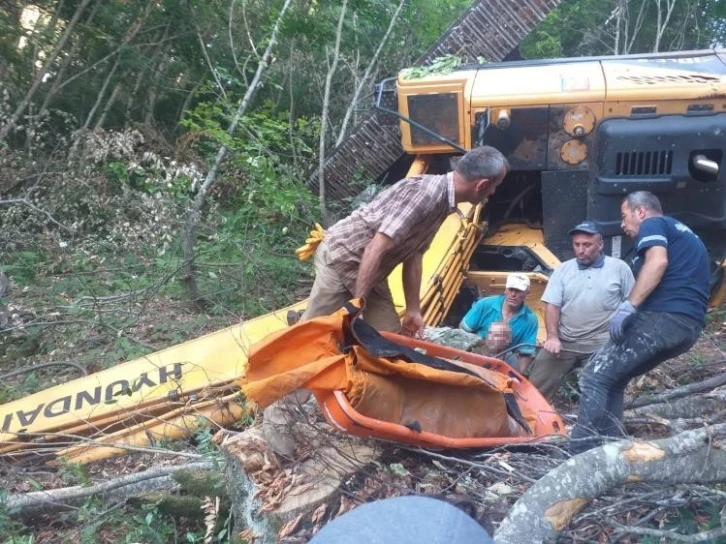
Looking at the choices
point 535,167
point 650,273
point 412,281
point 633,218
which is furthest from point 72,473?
point 535,167

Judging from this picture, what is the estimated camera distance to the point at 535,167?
5902 millimetres

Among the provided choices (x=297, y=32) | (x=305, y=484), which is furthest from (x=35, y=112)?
(x=305, y=484)

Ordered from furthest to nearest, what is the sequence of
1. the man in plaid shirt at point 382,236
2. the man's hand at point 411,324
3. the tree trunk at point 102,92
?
the tree trunk at point 102,92, the man's hand at point 411,324, the man in plaid shirt at point 382,236

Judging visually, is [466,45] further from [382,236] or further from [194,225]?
[382,236]

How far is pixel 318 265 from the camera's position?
12.3 ft

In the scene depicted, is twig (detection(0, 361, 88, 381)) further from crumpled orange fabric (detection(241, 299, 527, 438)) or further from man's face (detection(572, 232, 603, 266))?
man's face (detection(572, 232, 603, 266))

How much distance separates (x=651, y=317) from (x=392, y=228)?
4.71 feet

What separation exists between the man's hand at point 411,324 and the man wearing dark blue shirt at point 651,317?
2.97 ft

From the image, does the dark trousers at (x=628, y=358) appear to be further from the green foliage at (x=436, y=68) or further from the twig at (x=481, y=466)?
the green foliage at (x=436, y=68)

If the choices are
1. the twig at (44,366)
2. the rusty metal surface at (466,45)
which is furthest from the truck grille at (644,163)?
the twig at (44,366)

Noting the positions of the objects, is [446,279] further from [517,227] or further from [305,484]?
[305,484]

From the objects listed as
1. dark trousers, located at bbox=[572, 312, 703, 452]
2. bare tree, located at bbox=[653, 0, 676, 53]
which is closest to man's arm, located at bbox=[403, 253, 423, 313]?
dark trousers, located at bbox=[572, 312, 703, 452]

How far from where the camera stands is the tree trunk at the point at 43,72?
298 inches

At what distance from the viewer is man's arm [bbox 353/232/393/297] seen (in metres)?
3.46
